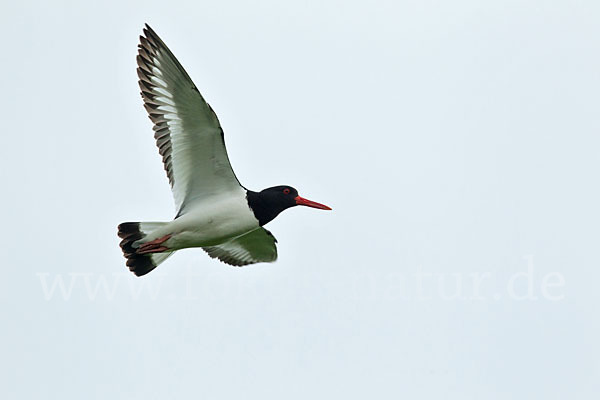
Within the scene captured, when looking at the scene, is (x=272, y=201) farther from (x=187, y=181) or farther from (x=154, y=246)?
(x=154, y=246)

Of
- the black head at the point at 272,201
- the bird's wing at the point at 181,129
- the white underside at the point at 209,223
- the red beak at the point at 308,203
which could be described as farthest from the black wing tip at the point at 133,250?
the red beak at the point at 308,203

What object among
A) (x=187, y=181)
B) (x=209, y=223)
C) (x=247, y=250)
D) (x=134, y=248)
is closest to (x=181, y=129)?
(x=187, y=181)

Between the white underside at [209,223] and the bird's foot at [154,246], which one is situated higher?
the white underside at [209,223]

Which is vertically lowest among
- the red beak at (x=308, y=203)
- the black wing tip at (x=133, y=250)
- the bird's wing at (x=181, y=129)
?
the black wing tip at (x=133, y=250)

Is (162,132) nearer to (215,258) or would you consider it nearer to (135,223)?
(135,223)

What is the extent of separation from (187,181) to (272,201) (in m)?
1.16

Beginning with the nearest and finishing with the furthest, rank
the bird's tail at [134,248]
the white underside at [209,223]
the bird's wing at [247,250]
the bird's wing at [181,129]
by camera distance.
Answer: the bird's wing at [181,129]
the white underside at [209,223]
the bird's tail at [134,248]
the bird's wing at [247,250]

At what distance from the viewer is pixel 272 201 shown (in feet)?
44.8

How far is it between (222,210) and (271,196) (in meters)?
0.74

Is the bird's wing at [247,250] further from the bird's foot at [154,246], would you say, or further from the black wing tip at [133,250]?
the bird's foot at [154,246]

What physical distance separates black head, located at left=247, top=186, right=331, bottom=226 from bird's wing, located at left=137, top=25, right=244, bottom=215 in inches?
13.8

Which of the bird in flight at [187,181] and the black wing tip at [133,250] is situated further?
the black wing tip at [133,250]

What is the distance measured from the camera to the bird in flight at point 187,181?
41.6 ft

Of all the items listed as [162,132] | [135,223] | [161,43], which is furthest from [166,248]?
[161,43]
